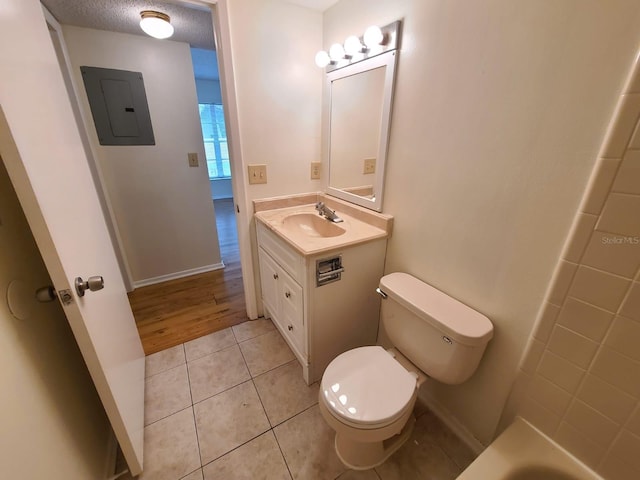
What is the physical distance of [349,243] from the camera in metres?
1.30

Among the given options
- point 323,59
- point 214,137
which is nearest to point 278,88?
point 323,59

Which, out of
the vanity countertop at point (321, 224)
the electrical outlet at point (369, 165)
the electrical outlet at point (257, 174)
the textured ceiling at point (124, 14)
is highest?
the textured ceiling at point (124, 14)

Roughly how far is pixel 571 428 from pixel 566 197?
74cm

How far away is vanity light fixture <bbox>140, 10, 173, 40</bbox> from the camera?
5.06 ft

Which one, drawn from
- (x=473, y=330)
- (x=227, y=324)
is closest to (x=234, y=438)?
(x=227, y=324)

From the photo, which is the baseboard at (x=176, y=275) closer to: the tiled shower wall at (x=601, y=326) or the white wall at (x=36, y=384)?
the white wall at (x=36, y=384)

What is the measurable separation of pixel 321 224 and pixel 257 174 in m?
0.53

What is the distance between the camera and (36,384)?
0.75 meters

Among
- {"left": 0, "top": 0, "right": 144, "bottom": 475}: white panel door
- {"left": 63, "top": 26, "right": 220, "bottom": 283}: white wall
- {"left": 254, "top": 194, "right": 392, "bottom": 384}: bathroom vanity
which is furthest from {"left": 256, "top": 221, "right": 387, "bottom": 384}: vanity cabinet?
{"left": 63, "top": 26, "right": 220, "bottom": 283}: white wall

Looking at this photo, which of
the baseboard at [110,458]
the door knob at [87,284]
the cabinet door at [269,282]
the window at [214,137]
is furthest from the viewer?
the window at [214,137]

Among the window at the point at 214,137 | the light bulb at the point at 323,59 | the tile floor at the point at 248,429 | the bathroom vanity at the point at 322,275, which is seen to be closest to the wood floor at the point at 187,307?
the tile floor at the point at 248,429

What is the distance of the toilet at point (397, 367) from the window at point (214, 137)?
15.0 feet

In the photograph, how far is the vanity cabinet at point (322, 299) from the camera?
1331 mm

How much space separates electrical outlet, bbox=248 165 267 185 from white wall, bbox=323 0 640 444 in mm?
813
